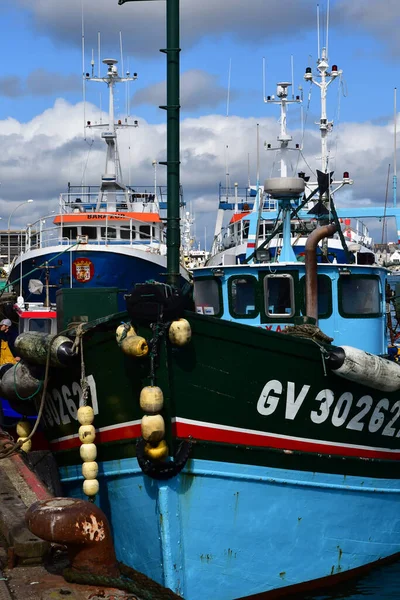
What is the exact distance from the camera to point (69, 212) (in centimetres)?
3181

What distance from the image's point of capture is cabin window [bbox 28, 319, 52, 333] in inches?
591

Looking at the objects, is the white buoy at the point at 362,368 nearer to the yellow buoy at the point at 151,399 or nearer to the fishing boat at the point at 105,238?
the yellow buoy at the point at 151,399

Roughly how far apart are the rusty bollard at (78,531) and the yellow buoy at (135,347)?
152 centimetres

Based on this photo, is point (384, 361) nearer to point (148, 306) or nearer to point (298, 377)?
point (298, 377)

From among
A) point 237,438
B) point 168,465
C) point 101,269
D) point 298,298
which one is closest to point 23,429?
point 168,465

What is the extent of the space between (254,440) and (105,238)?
21740mm

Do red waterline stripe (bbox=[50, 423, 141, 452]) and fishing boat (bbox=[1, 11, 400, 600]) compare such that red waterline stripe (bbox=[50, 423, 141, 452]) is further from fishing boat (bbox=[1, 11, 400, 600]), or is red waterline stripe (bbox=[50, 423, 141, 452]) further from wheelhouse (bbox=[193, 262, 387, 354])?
wheelhouse (bbox=[193, 262, 387, 354])

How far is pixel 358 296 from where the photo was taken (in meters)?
9.67

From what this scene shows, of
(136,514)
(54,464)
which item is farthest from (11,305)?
(136,514)

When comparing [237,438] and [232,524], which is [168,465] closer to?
[237,438]

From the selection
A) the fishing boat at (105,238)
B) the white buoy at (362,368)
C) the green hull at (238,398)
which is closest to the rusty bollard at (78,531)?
the green hull at (238,398)

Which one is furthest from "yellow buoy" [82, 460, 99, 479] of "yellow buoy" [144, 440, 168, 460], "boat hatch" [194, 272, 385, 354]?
"boat hatch" [194, 272, 385, 354]

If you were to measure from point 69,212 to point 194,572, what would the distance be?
83.2 ft

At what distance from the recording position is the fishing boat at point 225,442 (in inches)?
295
